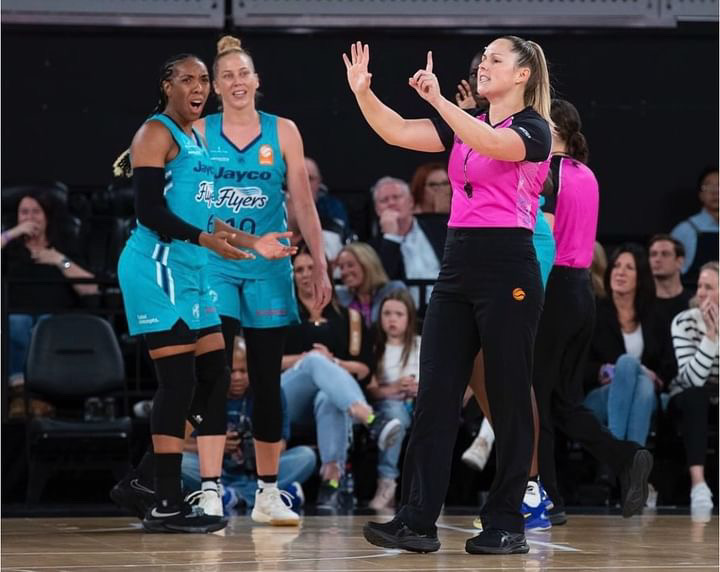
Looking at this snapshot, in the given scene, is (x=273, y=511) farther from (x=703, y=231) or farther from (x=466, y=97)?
(x=703, y=231)

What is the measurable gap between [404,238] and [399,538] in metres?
4.56

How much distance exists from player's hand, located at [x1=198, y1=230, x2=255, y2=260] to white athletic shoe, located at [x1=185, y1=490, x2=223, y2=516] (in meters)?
1.01

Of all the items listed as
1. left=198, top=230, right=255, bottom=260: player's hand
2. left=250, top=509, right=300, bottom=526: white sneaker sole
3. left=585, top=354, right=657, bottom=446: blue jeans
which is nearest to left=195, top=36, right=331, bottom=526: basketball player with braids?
left=250, top=509, right=300, bottom=526: white sneaker sole

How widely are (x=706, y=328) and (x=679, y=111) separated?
3.22 m

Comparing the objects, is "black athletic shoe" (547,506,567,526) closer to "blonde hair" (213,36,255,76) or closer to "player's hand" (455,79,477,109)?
"player's hand" (455,79,477,109)

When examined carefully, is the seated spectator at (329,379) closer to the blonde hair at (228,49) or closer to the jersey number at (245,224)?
the jersey number at (245,224)

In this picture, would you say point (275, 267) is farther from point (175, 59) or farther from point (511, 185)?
point (511, 185)

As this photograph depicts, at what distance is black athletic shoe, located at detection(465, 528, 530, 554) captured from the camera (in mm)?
4305

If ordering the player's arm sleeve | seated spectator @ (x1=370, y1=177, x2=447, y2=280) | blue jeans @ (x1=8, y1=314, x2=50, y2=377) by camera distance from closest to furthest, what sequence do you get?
the player's arm sleeve
blue jeans @ (x1=8, y1=314, x2=50, y2=377)
seated spectator @ (x1=370, y1=177, x2=447, y2=280)

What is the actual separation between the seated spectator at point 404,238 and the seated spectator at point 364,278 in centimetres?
40

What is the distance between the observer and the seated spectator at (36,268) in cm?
822

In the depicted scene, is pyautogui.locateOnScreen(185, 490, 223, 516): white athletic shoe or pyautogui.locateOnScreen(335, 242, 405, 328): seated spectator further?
pyautogui.locateOnScreen(335, 242, 405, 328): seated spectator

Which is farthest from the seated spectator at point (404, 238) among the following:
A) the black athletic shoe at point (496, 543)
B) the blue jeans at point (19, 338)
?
the black athletic shoe at point (496, 543)

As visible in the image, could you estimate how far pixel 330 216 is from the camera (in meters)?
9.11
